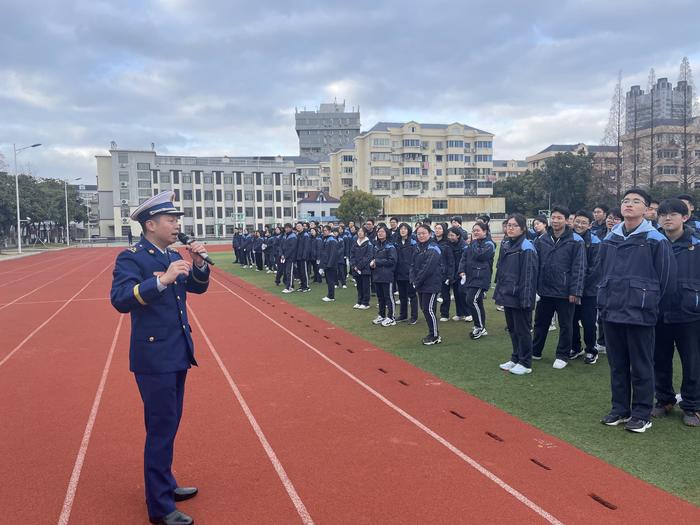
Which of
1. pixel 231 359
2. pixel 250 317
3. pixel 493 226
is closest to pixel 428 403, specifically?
pixel 231 359

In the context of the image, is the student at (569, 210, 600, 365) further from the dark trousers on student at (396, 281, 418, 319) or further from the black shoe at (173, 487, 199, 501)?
the black shoe at (173, 487, 199, 501)

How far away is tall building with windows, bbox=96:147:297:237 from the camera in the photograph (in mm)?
76625

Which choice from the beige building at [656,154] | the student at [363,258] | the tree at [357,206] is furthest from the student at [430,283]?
the tree at [357,206]

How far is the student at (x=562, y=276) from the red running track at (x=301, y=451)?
6.09 ft

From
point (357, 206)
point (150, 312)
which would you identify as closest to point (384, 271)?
point (150, 312)

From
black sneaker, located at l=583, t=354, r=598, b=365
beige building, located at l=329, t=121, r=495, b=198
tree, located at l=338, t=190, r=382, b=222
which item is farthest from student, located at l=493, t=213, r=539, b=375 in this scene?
beige building, located at l=329, t=121, r=495, b=198

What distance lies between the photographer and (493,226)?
6738 centimetres

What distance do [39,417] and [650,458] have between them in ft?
18.4

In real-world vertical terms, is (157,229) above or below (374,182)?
below

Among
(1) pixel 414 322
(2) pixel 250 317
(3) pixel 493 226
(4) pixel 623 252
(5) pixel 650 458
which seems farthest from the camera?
(3) pixel 493 226

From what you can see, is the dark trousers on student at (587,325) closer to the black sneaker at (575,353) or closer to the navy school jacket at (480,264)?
the black sneaker at (575,353)

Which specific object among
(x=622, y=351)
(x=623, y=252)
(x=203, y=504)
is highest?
(x=623, y=252)

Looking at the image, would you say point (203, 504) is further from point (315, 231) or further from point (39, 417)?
point (315, 231)

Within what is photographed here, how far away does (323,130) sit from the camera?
136m
